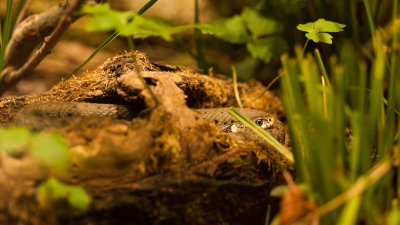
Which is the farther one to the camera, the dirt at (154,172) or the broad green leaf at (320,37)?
the broad green leaf at (320,37)

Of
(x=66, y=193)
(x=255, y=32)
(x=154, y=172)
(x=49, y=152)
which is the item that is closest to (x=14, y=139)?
(x=49, y=152)

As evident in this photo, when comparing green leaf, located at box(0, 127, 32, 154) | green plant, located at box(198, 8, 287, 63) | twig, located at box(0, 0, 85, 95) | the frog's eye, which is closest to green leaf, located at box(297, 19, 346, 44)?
green plant, located at box(198, 8, 287, 63)

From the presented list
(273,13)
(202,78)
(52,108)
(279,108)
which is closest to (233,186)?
(52,108)

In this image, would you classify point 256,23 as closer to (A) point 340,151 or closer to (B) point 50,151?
(A) point 340,151

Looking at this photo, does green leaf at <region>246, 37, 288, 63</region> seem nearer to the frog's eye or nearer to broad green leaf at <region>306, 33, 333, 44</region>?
the frog's eye

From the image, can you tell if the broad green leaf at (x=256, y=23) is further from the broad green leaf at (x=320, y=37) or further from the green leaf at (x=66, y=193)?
the green leaf at (x=66, y=193)

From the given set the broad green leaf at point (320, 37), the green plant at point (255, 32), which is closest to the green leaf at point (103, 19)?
the broad green leaf at point (320, 37)
